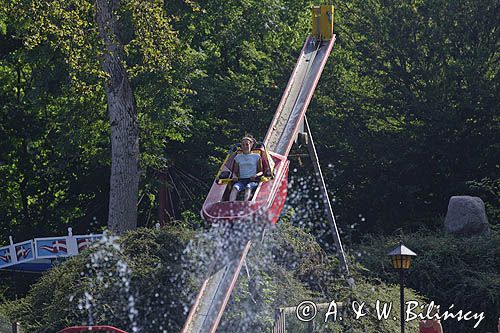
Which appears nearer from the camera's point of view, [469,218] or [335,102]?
[469,218]

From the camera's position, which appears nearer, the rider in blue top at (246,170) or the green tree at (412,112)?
the rider in blue top at (246,170)

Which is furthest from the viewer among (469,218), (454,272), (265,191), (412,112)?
(412,112)

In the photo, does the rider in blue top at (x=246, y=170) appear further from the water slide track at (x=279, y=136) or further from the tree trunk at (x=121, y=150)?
the tree trunk at (x=121, y=150)

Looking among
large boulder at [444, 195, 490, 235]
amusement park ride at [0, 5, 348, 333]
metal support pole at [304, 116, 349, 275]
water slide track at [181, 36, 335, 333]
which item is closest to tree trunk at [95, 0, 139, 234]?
amusement park ride at [0, 5, 348, 333]

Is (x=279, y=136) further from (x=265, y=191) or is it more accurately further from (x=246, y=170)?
(x=265, y=191)

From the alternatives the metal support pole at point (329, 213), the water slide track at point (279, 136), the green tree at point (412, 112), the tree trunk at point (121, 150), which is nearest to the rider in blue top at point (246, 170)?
the water slide track at point (279, 136)

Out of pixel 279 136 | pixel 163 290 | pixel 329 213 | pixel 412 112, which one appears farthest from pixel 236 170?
pixel 412 112

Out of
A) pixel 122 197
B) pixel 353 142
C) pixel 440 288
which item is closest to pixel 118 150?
pixel 122 197

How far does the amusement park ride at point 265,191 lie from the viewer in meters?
13.2

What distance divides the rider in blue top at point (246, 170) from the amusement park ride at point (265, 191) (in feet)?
0.33

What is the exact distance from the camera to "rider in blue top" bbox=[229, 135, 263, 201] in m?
15.3

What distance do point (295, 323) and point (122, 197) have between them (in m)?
7.10

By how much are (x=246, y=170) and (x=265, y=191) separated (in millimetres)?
622

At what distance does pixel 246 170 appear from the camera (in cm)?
1557
